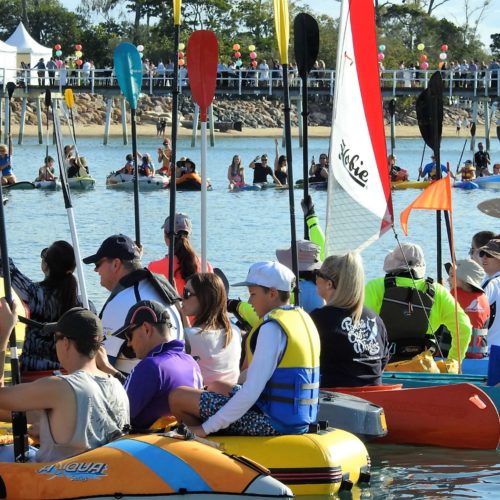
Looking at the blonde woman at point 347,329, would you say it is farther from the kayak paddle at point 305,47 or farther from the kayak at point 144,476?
the kayak paddle at point 305,47

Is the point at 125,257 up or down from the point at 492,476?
up

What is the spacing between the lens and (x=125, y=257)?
782 cm

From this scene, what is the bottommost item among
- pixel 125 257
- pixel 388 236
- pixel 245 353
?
pixel 388 236

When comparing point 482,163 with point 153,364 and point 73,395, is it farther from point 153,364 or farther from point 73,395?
point 73,395

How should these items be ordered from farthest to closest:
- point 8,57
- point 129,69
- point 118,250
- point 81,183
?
point 8,57 < point 81,183 < point 129,69 < point 118,250

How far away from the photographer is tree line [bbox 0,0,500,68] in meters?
79.2

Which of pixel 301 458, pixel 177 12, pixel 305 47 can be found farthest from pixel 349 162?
pixel 301 458

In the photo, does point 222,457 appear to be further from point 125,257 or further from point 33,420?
point 125,257

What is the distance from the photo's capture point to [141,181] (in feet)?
110

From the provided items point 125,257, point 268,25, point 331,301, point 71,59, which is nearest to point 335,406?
point 331,301

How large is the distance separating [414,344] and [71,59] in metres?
48.7

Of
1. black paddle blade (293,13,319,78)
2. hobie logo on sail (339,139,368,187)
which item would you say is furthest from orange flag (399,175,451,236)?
black paddle blade (293,13,319,78)

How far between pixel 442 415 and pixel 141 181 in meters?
25.3

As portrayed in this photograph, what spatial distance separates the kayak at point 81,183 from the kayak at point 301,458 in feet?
83.6
